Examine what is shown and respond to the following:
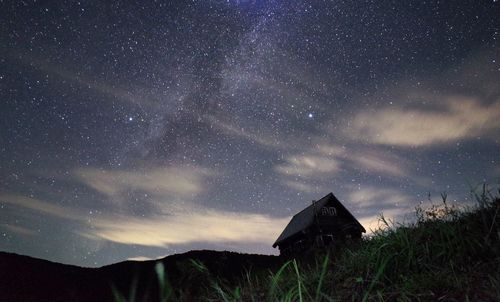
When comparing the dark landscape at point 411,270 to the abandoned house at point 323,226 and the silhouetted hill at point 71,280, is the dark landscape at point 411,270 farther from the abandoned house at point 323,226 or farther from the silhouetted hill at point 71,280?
the abandoned house at point 323,226

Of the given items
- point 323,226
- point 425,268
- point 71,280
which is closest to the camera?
point 425,268

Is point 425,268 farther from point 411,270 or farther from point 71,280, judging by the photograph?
point 71,280

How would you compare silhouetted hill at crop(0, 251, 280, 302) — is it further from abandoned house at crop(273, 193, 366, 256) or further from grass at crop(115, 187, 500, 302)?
abandoned house at crop(273, 193, 366, 256)

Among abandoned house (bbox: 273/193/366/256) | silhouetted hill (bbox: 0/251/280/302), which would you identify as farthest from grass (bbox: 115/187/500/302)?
abandoned house (bbox: 273/193/366/256)

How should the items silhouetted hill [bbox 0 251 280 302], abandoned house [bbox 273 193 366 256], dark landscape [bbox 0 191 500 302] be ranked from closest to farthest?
dark landscape [bbox 0 191 500 302], silhouetted hill [bbox 0 251 280 302], abandoned house [bbox 273 193 366 256]

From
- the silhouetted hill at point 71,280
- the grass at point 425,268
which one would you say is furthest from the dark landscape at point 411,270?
the silhouetted hill at point 71,280

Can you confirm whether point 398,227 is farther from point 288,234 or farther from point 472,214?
point 288,234

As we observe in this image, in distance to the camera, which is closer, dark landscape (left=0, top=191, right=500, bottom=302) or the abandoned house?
dark landscape (left=0, top=191, right=500, bottom=302)

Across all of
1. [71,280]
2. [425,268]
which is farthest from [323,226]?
[425,268]

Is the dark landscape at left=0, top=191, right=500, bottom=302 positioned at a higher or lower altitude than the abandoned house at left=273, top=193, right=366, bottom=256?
lower

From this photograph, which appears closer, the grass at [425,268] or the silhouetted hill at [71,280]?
the grass at [425,268]

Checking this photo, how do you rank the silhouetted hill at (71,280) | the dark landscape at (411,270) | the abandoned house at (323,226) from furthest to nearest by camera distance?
the abandoned house at (323,226)
the silhouetted hill at (71,280)
the dark landscape at (411,270)

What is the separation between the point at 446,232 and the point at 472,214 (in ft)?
2.21

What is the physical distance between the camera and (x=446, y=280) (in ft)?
11.1
